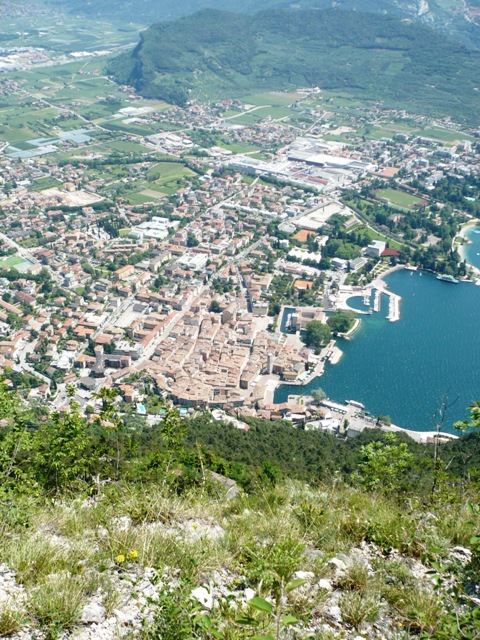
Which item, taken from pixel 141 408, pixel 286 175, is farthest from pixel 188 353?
pixel 286 175

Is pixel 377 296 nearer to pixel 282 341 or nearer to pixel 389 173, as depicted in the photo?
pixel 282 341

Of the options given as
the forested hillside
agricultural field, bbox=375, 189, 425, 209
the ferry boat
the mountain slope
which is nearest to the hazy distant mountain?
the mountain slope

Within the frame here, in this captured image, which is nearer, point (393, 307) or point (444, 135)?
point (393, 307)

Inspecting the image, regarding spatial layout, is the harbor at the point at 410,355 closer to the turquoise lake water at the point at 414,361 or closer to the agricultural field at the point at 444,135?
the turquoise lake water at the point at 414,361

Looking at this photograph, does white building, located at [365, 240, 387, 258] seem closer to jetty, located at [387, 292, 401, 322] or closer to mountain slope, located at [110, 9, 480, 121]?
jetty, located at [387, 292, 401, 322]

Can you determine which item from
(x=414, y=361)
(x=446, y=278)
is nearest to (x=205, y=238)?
(x=446, y=278)

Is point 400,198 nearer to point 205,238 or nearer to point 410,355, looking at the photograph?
point 205,238
